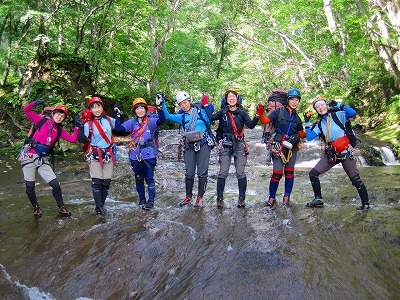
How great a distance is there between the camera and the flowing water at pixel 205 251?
3639mm

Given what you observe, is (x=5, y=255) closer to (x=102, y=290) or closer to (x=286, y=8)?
(x=102, y=290)

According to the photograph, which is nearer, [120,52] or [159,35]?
[120,52]

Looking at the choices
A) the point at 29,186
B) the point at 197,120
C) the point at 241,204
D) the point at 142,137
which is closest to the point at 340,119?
the point at 241,204

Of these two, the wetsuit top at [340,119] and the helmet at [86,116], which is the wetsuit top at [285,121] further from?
the helmet at [86,116]

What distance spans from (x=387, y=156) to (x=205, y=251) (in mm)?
12535

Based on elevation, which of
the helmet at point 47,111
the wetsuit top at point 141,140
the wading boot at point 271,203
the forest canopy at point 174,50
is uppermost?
the forest canopy at point 174,50

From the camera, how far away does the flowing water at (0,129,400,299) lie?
364 cm

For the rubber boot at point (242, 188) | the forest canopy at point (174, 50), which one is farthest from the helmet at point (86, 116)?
the forest canopy at point (174, 50)

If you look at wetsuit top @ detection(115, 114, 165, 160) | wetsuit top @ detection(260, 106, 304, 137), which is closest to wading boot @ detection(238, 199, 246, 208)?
wetsuit top @ detection(260, 106, 304, 137)

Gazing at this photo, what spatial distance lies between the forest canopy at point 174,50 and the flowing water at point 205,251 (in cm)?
850

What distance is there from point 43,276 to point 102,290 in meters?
0.83

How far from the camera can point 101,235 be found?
16.5ft

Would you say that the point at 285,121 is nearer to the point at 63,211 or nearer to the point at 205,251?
the point at 205,251

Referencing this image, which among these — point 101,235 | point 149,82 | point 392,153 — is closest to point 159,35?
point 149,82
